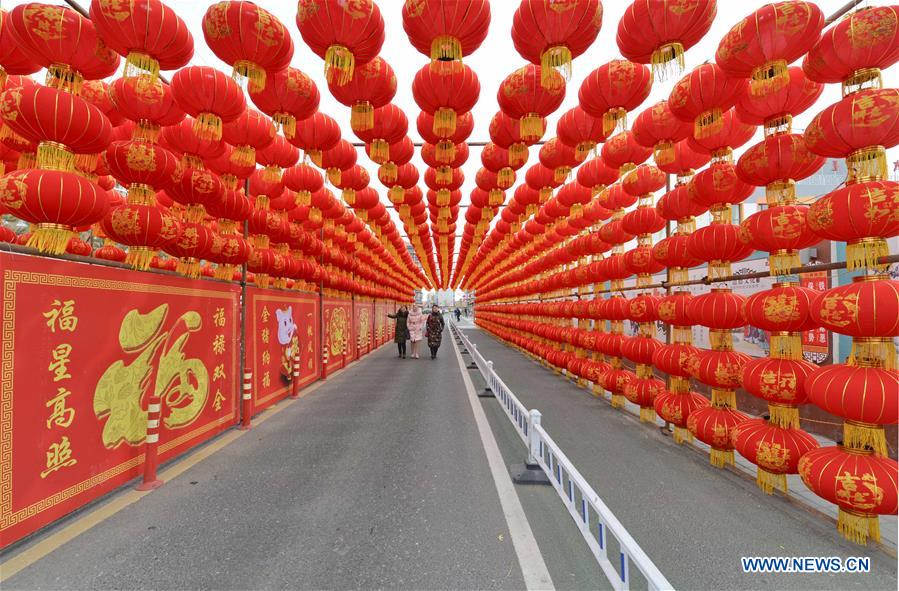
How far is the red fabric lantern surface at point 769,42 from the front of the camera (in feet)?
10.8

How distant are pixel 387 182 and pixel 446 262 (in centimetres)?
1519

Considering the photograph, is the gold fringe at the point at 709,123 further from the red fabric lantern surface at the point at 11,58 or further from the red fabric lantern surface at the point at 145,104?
the red fabric lantern surface at the point at 11,58

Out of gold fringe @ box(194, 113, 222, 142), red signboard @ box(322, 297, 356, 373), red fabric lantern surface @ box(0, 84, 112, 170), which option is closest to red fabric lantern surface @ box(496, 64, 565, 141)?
gold fringe @ box(194, 113, 222, 142)

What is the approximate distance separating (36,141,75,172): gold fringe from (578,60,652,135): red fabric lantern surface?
204 inches

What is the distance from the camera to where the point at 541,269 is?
12.9 meters

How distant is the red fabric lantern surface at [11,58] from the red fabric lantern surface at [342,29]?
2.48m

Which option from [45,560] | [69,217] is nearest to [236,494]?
[45,560]

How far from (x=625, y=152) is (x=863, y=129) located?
3.11 metres

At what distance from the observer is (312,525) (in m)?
3.50

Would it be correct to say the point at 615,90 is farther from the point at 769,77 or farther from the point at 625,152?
the point at 625,152

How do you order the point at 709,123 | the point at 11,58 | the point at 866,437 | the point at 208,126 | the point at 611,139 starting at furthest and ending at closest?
the point at 611,139, the point at 709,123, the point at 208,126, the point at 11,58, the point at 866,437

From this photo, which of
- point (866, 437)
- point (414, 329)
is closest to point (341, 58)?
point (866, 437)

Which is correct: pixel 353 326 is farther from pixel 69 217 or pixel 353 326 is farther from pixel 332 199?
pixel 69 217

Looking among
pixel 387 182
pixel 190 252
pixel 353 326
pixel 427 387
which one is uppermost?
pixel 387 182
